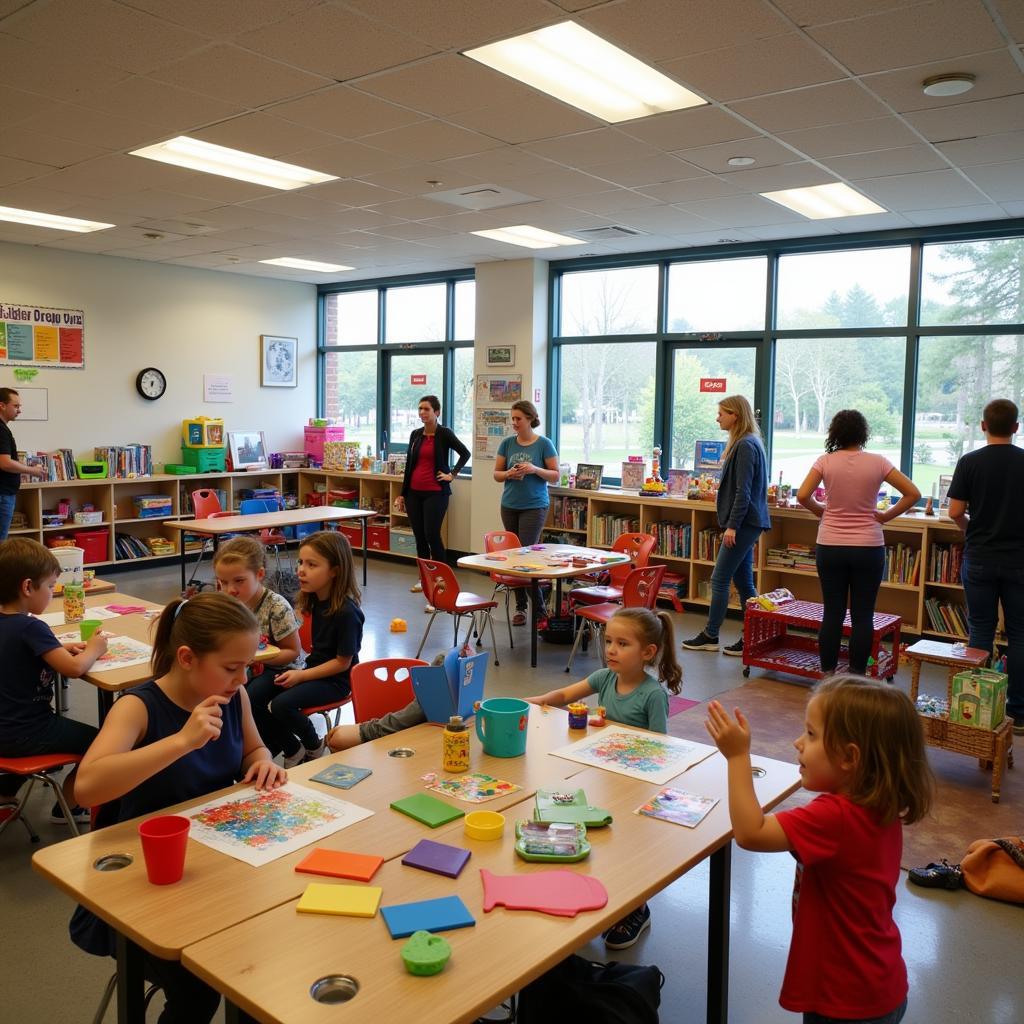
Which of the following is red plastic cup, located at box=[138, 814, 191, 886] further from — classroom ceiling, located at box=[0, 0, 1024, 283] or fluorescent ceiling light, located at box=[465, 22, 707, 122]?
fluorescent ceiling light, located at box=[465, 22, 707, 122]

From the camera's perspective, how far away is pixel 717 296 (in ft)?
26.1

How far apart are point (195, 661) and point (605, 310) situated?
706cm

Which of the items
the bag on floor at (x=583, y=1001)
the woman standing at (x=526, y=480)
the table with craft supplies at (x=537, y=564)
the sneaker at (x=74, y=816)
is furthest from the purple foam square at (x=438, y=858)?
the woman standing at (x=526, y=480)

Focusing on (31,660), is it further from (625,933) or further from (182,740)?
(625,933)

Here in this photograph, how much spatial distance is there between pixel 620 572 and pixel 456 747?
426 centimetres

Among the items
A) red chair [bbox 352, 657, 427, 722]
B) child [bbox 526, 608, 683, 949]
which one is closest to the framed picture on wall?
red chair [bbox 352, 657, 427, 722]

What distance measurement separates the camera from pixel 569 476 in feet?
28.7

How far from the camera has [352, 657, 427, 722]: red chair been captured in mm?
3016

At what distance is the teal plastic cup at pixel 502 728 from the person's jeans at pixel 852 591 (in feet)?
10.5

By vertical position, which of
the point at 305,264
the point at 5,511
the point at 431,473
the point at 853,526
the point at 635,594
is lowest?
the point at 635,594

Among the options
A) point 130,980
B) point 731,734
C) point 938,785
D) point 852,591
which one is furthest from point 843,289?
point 130,980

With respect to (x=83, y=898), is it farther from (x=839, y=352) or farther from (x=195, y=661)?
(x=839, y=352)

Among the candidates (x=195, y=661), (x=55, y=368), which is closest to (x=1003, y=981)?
(x=195, y=661)

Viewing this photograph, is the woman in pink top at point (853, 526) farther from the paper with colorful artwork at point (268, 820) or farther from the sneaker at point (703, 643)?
the paper with colorful artwork at point (268, 820)
